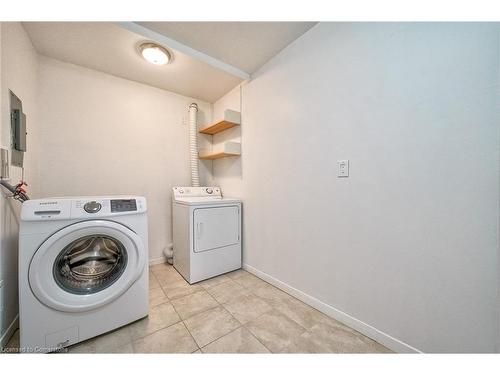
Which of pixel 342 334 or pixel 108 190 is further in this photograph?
pixel 108 190

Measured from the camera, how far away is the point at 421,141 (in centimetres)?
99

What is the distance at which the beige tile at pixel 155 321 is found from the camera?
4.05 ft

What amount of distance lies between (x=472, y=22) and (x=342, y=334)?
1.75m

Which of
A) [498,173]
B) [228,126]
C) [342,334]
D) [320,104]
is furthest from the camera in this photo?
[228,126]

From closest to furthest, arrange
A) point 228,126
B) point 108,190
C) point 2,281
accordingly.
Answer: point 2,281, point 108,190, point 228,126

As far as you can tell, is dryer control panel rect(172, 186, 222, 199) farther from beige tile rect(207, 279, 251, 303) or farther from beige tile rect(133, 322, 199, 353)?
beige tile rect(133, 322, 199, 353)

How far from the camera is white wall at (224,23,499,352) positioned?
0.85 meters

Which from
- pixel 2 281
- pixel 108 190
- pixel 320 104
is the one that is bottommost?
pixel 2 281

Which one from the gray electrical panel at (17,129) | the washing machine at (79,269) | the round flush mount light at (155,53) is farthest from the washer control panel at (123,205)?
the round flush mount light at (155,53)

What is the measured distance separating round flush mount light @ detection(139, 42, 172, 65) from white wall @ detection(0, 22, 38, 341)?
0.77 meters

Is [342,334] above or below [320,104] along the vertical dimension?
below

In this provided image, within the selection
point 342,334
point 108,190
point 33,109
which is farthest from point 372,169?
point 33,109

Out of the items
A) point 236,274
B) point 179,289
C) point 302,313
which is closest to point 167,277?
point 179,289

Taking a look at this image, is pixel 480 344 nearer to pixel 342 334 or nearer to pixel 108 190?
pixel 342 334
